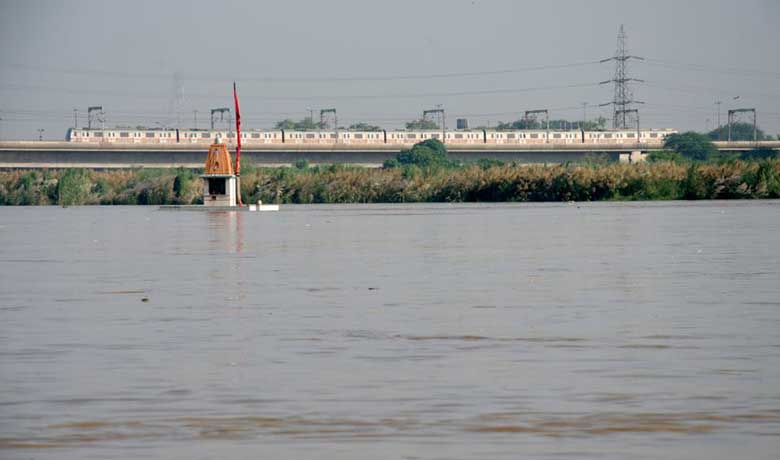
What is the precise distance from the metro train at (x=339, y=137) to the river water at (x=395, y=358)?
140898mm

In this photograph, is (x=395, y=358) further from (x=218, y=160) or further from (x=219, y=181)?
(x=219, y=181)

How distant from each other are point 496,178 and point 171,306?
252 ft

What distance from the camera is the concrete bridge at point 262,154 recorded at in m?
158

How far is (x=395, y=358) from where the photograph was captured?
13898 mm

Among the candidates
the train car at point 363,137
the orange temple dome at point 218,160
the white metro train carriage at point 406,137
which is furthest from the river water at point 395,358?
the white metro train carriage at point 406,137

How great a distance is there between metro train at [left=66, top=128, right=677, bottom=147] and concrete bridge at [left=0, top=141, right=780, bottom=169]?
1.93m

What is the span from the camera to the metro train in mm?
172500

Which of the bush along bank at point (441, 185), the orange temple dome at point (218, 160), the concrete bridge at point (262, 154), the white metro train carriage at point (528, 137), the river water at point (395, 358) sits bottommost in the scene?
the river water at point (395, 358)

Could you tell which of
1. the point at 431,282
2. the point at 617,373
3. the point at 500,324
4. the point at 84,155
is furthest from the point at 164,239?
the point at 84,155

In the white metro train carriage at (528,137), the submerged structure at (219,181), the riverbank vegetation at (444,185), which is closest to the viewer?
the submerged structure at (219,181)

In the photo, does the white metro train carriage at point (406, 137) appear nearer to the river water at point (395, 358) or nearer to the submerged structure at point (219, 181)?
the submerged structure at point (219, 181)

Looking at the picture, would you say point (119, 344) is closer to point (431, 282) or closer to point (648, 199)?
point (431, 282)

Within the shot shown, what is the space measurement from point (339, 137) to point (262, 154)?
1860 centimetres

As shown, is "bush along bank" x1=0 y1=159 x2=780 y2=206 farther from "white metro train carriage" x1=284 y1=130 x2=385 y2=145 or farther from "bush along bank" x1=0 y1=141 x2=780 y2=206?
"white metro train carriage" x1=284 y1=130 x2=385 y2=145
